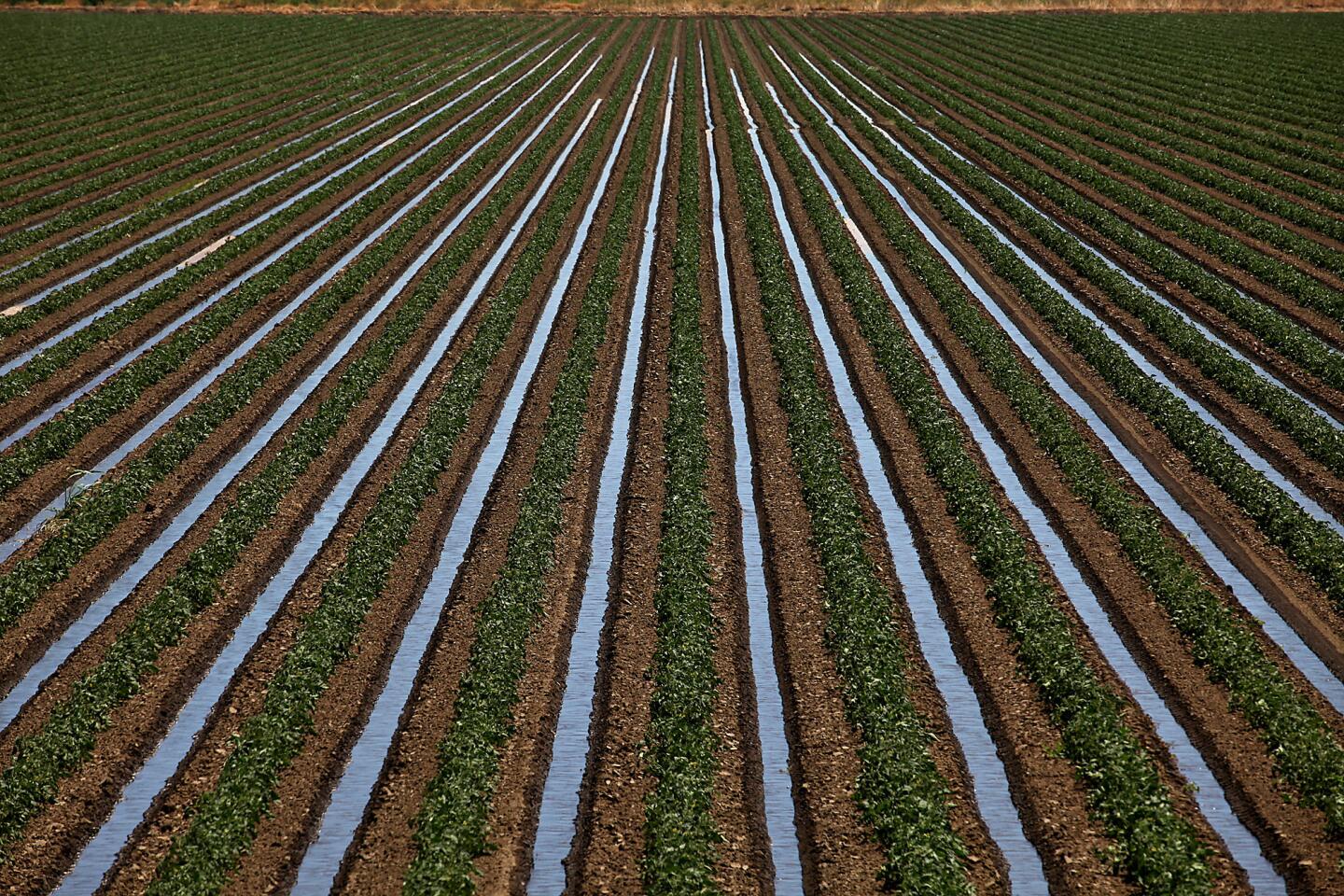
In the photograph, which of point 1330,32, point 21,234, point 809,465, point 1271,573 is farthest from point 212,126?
point 1330,32

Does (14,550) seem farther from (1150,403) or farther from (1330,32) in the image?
(1330,32)

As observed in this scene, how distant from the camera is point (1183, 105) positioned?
51.5 meters

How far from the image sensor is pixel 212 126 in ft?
159

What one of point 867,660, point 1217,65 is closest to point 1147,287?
point 867,660

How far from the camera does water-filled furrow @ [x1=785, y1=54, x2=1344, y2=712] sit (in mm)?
15219

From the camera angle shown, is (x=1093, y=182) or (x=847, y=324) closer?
(x=847, y=324)

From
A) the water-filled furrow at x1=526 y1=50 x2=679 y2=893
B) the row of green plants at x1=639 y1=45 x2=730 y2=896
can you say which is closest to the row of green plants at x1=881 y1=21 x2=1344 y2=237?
the row of green plants at x1=639 y1=45 x2=730 y2=896

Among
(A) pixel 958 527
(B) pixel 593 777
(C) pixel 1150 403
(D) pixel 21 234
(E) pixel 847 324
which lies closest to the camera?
(B) pixel 593 777

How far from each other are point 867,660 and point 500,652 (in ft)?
15.3

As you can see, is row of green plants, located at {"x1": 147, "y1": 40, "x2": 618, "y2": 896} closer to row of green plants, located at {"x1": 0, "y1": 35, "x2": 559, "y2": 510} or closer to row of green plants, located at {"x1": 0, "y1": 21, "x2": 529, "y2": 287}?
row of green plants, located at {"x1": 0, "y1": 35, "x2": 559, "y2": 510}

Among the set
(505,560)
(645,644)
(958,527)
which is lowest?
(645,644)

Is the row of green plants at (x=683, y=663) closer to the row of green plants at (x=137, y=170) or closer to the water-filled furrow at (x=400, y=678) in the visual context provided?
the water-filled furrow at (x=400, y=678)

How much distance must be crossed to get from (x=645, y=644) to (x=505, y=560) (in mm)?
2895

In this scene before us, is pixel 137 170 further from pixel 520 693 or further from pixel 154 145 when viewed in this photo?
pixel 520 693
